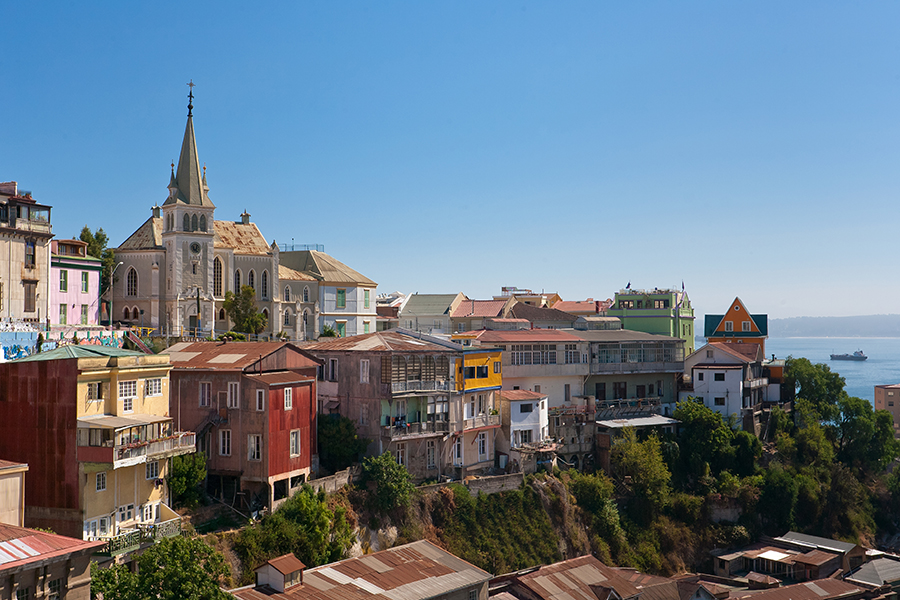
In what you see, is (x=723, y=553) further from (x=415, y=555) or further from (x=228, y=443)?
(x=228, y=443)

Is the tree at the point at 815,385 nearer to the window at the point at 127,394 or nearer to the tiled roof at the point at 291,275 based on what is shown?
the tiled roof at the point at 291,275

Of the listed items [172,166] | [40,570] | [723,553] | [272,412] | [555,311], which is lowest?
[723,553]

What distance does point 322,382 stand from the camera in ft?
172

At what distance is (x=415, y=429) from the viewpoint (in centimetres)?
5075

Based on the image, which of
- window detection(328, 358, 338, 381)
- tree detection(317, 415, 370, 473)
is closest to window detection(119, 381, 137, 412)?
tree detection(317, 415, 370, 473)

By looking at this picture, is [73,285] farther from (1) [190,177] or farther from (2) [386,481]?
(2) [386,481]

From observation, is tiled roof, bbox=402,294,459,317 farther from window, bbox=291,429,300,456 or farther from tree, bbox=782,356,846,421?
window, bbox=291,429,300,456

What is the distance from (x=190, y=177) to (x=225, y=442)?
33.7 meters

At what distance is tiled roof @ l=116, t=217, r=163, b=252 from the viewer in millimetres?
69875

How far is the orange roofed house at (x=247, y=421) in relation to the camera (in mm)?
41969

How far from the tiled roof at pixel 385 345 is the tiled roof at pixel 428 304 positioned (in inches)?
1457

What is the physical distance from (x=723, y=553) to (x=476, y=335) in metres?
22.1

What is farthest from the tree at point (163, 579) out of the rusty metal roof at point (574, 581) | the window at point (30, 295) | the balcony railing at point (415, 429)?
the window at point (30, 295)

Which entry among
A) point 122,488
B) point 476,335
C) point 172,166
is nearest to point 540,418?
point 476,335
